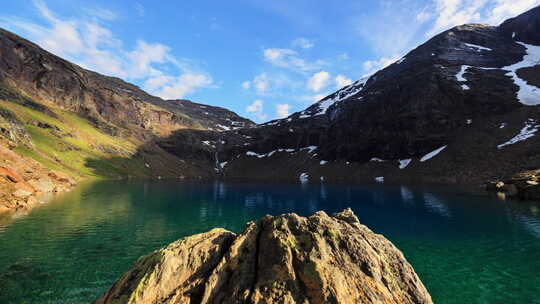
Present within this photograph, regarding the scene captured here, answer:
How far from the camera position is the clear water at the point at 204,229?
63.6 ft

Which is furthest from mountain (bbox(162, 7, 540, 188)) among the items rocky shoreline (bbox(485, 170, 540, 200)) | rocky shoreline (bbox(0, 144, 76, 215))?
rocky shoreline (bbox(0, 144, 76, 215))

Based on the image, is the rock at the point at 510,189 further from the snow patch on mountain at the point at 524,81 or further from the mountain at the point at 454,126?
the snow patch on mountain at the point at 524,81

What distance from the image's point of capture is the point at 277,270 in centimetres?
1170

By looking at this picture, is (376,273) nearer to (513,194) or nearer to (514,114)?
(513,194)

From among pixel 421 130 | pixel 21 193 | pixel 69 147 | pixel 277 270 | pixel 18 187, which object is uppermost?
pixel 421 130

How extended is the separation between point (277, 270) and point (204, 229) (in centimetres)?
3069

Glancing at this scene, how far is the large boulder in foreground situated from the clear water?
28.2 feet

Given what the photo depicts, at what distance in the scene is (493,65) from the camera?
184000mm

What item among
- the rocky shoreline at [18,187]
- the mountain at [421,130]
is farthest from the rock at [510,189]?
the rocky shoreline at [18,187]

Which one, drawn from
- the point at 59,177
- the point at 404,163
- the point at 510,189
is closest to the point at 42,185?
the point at 59,177

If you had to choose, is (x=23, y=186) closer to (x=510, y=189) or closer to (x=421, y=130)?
(x=510, y=189)

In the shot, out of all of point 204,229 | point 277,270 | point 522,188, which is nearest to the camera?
point 277,270

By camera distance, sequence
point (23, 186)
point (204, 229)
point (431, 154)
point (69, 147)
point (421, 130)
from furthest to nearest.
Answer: point (421, 130) < point (69, 147) < point (431, 154) < point (23, 186) < point (204, 229)

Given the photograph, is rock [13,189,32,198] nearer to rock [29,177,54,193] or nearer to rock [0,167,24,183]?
rock [0,167,24,183]
